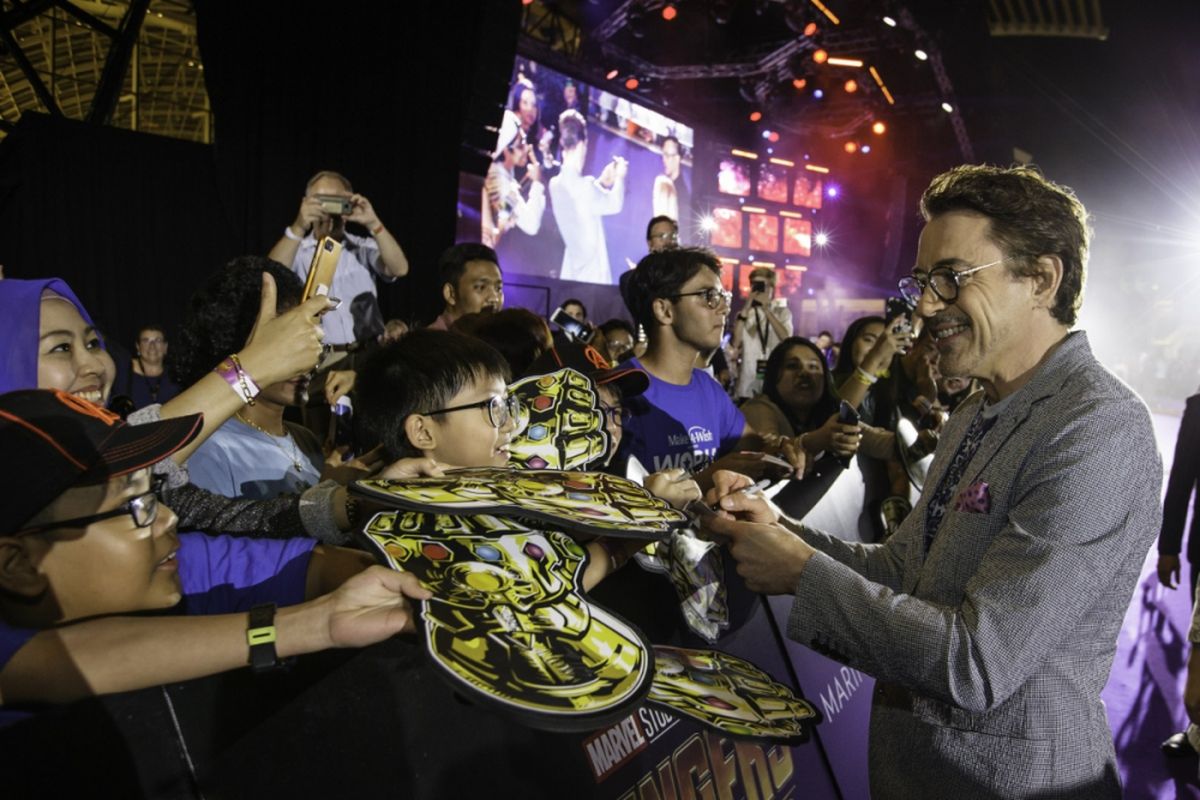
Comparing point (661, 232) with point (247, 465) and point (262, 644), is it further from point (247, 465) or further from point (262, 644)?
point (262, 644)

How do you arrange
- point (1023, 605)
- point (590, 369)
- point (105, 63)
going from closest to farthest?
point (1023, 605), point (590, 369), point (105, 63)

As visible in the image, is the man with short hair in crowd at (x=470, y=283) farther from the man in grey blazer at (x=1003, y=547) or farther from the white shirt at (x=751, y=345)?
the white shirt at (x=751, y=345)

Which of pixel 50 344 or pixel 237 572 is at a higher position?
pixel 50 344

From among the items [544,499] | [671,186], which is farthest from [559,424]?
[671,186]

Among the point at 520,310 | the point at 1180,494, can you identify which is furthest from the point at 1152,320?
the point at 520,310

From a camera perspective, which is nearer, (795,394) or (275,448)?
(275,448)

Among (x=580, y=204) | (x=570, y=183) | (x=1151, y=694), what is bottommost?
(x=1151, y=694)

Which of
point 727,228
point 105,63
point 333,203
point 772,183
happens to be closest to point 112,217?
point 105,63

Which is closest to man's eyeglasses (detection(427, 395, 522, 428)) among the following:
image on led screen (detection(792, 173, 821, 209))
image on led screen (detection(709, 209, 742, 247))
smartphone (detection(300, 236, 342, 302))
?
smartphone (detection(300, 236, 342, 302))

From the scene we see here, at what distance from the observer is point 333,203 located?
3.25 m

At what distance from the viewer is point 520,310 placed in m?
2.91

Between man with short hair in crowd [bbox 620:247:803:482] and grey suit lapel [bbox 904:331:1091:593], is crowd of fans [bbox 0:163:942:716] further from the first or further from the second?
grey suit lapel [bbox 904:331:1091:593]

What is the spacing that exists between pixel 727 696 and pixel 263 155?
565cm

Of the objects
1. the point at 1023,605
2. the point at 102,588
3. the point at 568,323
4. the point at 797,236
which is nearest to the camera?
the point at 102,588
